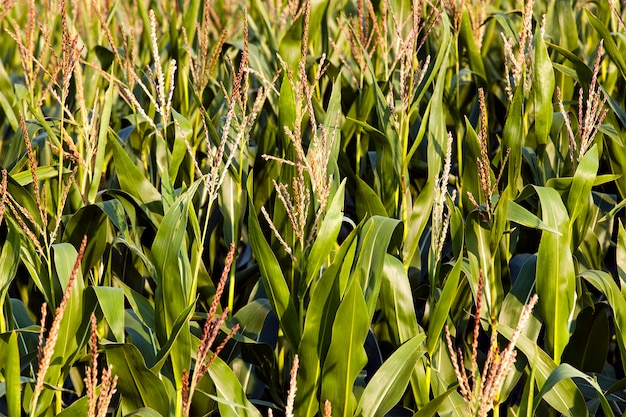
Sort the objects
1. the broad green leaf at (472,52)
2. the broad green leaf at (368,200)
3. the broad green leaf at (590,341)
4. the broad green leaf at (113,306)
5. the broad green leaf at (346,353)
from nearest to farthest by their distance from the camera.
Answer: the broad green leaf at (346,353) → the broad green leaf at (113,306) → the broad green leaf at (590,341) → the broad green leaf at (368,200) → the broad green leaf at (472,52)

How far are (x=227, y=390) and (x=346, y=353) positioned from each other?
0.87 feet

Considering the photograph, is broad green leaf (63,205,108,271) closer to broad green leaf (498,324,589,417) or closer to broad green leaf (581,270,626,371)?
broad green leaf (498,324,589,417)

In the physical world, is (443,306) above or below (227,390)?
above

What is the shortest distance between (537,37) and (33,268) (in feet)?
4.66

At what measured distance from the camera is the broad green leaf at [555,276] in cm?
186

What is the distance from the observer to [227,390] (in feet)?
5.53

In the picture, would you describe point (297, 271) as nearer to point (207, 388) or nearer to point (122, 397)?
point (207, 388)

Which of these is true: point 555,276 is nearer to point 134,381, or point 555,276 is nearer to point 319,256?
point 319,256

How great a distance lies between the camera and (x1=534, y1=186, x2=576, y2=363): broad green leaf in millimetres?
1855

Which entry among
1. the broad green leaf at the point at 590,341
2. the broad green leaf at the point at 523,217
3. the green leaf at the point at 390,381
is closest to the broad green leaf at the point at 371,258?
the green leaf at the point at 390,381

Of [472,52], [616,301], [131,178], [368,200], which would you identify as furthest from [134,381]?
[472,52]

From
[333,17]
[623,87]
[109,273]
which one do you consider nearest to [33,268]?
[109,273]

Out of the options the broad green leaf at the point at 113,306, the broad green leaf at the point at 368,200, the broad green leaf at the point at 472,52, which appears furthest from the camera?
→ the broad green leaf at the point at 472,52

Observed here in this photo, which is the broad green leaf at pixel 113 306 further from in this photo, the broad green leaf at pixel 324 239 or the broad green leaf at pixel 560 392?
the broad green leaf at pixel 560 392
